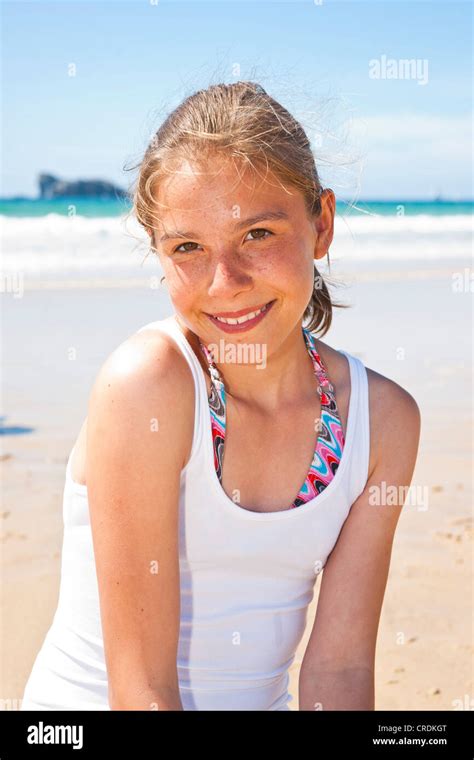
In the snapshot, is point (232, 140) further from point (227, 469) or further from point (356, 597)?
point (356, 597)

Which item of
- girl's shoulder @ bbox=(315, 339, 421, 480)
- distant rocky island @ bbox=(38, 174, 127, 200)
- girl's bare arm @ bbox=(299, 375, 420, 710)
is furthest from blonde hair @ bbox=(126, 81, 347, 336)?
distant rocky island @ bbox=(38, 174, 127, 200)

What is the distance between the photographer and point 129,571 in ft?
6.33

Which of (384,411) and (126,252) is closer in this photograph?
(384,411)

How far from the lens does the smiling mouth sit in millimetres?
2088

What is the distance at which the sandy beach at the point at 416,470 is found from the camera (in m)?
3.56

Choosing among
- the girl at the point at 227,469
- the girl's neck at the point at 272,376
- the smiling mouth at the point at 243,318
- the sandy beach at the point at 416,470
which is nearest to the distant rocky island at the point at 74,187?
the sandy beach at the point at 416,470

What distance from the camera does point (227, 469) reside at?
6.97ft

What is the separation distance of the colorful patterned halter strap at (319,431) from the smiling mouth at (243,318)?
0.33 feet

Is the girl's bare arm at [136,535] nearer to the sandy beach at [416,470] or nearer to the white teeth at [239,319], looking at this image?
the white teeth at [239,319]

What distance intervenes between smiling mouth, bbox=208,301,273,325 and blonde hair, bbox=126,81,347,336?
0.27 metres

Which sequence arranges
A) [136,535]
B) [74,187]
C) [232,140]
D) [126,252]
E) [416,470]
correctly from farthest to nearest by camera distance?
[74,187], [126,252], [416,470], [232,140], [136,535]

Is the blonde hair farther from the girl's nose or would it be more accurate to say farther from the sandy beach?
the sandy beach

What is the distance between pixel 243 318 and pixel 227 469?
345mm

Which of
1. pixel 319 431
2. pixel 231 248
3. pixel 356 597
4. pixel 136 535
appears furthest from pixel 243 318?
pixel 356 597
